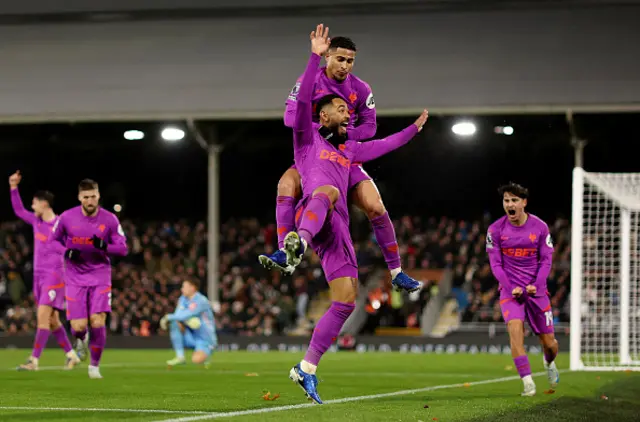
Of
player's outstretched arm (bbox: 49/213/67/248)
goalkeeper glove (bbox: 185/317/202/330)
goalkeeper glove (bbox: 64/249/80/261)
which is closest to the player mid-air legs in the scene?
goalkeeper glove (bbox: 185/317/202/330)

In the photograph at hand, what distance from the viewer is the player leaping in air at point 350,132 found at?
28.0 ft

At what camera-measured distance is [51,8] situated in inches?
1097

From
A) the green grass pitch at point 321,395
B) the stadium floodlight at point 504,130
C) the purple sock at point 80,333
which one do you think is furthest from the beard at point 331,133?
the stadium floodlight at point 504,130

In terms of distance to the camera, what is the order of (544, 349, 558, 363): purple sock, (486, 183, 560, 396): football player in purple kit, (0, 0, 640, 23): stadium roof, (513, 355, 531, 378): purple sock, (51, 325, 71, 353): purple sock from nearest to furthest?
(513, 355, 531, 378): purple sock → (486, 183, 560, 396): football player in purple kit → (544, 349, 558, 363): purple sock → (51, 325, 71, 353): purple sock → (0, 0, 640, 23): stadium roof

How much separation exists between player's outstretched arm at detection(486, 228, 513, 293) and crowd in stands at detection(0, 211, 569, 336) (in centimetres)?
1531

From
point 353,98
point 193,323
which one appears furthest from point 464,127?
point 353,98

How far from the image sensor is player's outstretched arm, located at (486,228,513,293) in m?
11.9

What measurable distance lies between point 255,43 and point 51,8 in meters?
5.37

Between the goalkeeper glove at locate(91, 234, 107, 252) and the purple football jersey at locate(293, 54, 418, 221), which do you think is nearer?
the purple football jersey at locate(293, 54, 418, 221)

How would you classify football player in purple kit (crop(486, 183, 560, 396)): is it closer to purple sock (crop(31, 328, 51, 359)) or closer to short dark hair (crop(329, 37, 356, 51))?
short dark hair (crop(329, 37, 356, 51))

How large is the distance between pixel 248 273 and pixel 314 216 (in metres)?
23.3

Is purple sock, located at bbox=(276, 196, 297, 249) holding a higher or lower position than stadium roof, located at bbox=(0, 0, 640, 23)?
lower

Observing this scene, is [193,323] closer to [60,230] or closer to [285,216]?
[60,230]

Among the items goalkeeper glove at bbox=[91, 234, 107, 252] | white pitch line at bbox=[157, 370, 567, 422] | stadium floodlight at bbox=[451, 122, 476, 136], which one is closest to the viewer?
white pitch line at bbox=[157, 370, 567, 422]
